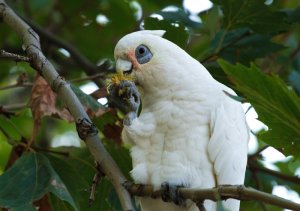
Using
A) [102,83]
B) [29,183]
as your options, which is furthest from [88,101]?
[102,83]

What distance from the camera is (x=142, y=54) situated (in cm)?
294

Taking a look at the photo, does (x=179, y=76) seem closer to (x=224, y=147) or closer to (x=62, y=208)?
(x=224, y=147)

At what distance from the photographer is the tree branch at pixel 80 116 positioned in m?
2.49

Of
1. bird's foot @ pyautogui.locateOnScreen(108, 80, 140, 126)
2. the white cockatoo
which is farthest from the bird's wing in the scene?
bird's foot @ pyautogui.locateOnScreen(108, 80, 140, 126)

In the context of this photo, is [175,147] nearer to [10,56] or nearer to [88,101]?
[88,101]

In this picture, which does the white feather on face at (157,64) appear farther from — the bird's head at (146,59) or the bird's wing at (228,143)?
the bird's wing at (228,143)

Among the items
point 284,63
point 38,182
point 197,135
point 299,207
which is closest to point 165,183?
point 197,135

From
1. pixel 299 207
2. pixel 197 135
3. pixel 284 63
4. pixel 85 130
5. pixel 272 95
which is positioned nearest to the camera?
pixel 299 207

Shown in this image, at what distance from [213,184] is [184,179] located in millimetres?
163

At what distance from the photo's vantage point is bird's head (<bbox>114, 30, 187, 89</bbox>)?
2914mm

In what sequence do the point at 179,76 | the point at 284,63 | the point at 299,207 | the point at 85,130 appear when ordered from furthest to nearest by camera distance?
the point at 284,63 → the point at 179,76 → the point at 85,130 → the point at 299,207

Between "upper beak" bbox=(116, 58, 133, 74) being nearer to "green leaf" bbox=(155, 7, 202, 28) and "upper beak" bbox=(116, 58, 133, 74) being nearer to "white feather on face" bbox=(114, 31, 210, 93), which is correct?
"white feather on face" bbox=(114, 31, 210, 93)

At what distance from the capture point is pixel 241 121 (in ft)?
9.46

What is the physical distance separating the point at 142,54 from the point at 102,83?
793mm
